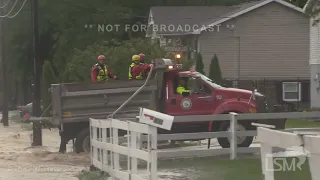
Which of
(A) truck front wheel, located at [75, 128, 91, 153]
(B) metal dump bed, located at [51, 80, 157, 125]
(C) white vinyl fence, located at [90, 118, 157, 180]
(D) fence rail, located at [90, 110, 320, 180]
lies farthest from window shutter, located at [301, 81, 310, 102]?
(C) white vinyl fence, located at [90, 118, 157, 180]

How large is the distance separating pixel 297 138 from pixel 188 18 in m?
37.4

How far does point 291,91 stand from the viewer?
37.4 meters

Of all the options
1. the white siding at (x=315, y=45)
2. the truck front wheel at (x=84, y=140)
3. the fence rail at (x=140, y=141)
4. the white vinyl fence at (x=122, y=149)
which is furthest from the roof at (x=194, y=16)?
the white vinyl fence at (x=122, y=149)

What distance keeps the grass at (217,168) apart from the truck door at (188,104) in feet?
5.75

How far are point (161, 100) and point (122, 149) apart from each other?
5.27 m

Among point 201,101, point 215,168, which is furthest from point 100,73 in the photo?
point 215,168

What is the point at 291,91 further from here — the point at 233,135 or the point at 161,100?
the point at 233,135

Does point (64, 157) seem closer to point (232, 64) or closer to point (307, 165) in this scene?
point (307, 165)

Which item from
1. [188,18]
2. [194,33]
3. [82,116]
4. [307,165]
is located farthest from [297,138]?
[188,18]

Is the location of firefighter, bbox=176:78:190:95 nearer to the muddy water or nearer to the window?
the muddy water

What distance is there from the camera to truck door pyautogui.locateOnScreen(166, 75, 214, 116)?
16203mm

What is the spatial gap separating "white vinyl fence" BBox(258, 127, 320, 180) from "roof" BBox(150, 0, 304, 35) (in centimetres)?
3207

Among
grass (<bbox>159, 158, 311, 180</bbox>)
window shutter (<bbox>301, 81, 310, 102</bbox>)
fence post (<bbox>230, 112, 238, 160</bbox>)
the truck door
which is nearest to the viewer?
grass (<bbox>159, 158, 311, 180</bbox>)

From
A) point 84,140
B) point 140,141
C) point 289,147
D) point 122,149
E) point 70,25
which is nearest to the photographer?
point 289,147
